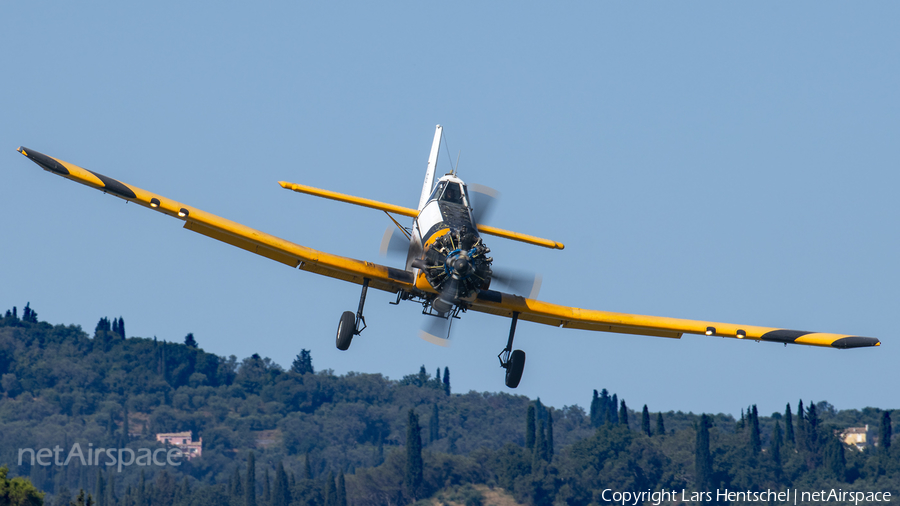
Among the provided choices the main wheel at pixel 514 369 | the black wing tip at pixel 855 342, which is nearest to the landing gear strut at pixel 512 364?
the main wheel at pixel 514 369

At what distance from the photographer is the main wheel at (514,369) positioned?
3334 centimetres

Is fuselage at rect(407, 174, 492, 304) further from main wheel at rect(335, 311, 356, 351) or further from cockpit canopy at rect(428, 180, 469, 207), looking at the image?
main wheel at rect(335, 311, 356, 351)

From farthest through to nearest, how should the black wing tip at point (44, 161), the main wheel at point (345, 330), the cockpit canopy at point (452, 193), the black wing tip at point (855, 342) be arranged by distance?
1. the black wing tip at point (855, 342)
2. the cockpit canopy at point (452, 193)
3. the main wheel at point (345, 330)
4. the black wing tip at point (44, 161)

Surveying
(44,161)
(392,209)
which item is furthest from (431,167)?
(44,161)

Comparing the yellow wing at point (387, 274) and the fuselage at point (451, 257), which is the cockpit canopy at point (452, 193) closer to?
the fuselage at point (451, 257)

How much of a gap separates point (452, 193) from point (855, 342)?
12494 millimetres

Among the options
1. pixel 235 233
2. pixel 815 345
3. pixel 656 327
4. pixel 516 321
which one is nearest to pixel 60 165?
pixel 235 233

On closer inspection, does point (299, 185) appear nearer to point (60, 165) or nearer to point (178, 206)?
point (178, 206)

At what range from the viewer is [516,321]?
3403cm

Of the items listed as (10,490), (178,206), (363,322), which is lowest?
(10,490)

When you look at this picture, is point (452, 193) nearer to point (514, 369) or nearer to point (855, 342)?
point (514, 369)

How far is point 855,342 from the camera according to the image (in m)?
34.9

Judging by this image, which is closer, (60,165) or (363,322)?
(60,165)

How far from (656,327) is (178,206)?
14.2 meters
